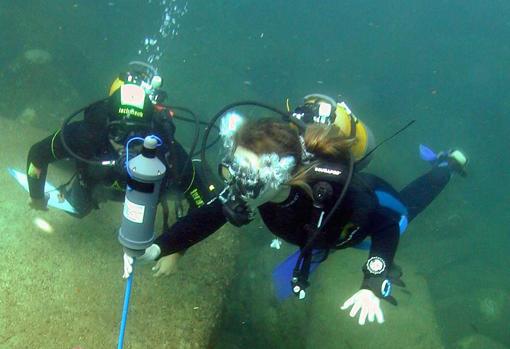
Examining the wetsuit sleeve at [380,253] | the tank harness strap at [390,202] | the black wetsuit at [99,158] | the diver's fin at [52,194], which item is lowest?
the diver's fin at [52,194]

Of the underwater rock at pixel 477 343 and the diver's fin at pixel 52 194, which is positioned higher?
the diver's fin at pixel 52 194

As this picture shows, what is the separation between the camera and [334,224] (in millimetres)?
2930

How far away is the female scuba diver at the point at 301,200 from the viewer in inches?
97.0

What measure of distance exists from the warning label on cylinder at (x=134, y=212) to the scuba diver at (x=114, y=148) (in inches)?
34.0

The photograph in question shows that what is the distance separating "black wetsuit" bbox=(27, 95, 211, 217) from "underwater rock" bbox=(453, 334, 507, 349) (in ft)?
20.6

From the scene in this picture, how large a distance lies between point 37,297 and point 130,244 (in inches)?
79.9

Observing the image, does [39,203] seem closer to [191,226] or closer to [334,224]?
[191,226]

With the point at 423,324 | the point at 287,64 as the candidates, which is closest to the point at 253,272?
the point at 423,324

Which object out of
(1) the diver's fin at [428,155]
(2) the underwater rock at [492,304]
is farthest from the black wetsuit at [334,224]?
(2) the underwater rock at [492,304]

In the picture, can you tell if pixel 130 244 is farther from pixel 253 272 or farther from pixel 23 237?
pixel 253 272

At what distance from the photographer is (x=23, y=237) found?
4242mm

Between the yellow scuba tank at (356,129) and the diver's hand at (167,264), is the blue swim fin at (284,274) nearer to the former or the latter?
the diver's hand at (167,264)

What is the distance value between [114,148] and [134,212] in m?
1.76

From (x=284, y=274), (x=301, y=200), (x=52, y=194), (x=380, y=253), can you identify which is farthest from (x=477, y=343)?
(x=52, y=194)
